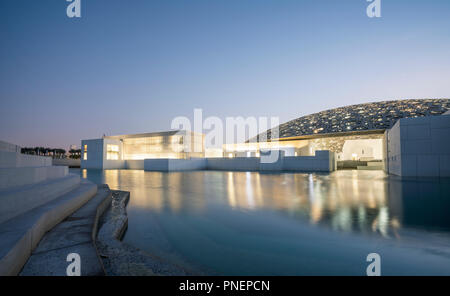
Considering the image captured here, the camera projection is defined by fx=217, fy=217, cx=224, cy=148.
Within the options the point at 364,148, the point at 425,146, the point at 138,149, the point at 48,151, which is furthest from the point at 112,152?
the point at 364,148

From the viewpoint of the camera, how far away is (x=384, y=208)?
16.8 feet

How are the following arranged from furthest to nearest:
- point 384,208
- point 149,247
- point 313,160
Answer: point 313,160, point 384,208, point 149,247

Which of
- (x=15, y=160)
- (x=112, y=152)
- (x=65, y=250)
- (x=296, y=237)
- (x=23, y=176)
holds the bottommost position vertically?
(x=296, y=237)

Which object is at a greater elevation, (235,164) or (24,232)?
(24,232)

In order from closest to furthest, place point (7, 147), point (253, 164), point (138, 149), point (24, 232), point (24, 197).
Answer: point (24, 232), point (24, 197), point (7, 147), point (253, 164), point (138, 149)

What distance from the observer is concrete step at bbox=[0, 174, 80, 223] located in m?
3.01

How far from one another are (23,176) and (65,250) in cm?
249

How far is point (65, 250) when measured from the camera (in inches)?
103

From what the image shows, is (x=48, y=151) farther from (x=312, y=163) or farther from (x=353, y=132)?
(x=353, y=132)

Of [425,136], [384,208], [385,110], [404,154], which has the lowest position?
[384,208]
